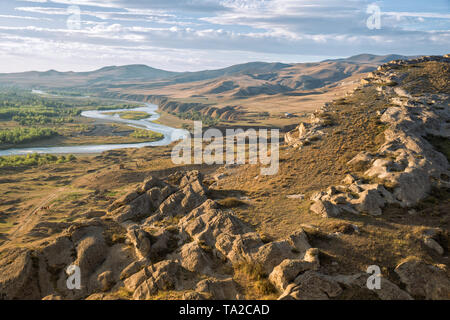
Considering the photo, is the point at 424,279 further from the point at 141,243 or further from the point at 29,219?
the point at 29,219

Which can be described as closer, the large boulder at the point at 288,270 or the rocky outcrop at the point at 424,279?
the rocky outcrop at the point at 424,279

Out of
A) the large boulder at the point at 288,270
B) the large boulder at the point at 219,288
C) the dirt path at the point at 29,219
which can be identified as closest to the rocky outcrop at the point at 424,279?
the large boulder at the point at 288,270

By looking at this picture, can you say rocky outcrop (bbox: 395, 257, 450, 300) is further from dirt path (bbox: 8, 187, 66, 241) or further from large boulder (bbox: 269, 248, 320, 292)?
dirt path (bbox: 8, 187, 66, 241)

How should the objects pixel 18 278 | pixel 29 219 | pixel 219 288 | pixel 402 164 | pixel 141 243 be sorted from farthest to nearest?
pixel 29 219 < pixel 402 164 < pixel 141 243 < pixel 18 278 < pixel 219 288

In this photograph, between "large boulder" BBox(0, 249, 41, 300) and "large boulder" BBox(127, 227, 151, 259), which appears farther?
"large boulder" BBox(127, 227, 151, 259)

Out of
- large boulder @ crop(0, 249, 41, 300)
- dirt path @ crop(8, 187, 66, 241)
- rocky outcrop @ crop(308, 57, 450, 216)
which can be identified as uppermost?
rocky outcrop @ crop(308, 57, 450, 216)

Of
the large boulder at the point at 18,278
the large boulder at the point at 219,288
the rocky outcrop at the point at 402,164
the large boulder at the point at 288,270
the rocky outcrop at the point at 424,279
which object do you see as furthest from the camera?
the rocky outcrop at the point at 402,164

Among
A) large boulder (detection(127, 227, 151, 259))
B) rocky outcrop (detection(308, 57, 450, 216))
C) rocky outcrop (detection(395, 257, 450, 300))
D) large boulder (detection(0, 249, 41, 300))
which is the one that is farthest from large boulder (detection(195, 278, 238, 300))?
rocky outcrop (detection(308, 57, 450, 216))

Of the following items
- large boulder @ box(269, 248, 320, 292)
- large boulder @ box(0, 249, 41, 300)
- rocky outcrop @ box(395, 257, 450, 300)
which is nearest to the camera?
rocky outcrop @ box(395, 257, 450, 300)

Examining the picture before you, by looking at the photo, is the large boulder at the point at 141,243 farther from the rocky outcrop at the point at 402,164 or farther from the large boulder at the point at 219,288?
the rocky outcrop at the point at 402,164

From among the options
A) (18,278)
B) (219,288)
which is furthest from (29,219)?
(219,288)
